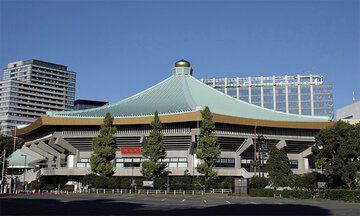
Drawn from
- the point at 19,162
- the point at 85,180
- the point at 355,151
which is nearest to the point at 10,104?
the point at 19,162

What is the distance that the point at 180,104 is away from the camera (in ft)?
250

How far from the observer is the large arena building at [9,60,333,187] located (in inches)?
2790

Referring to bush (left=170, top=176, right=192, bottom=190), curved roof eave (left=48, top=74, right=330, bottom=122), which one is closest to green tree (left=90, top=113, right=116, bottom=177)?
curved roof eave (left=48, top=74, right=330, bottom=122)

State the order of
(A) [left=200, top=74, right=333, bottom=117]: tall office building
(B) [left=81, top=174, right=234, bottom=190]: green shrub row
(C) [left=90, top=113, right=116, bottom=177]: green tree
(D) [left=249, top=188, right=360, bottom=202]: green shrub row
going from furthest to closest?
(A) [left=200, top=74, right=333, bottom=117]: tall office building
(C) [left=90, top=113, right=116, bottom=177]: green tree
(B) [left=81, top=174, right=234, bottom=190]: green shrub row
(D) [left=249, top=188, right=360, bottom=202]: green shrub row

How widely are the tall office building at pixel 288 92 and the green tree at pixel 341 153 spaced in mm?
88346

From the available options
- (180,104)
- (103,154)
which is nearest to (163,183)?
(103,154)

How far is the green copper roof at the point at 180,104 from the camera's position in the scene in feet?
246

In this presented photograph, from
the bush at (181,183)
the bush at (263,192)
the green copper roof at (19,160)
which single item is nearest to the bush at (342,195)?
the bush at (263,192)

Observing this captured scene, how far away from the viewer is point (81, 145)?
254 ft

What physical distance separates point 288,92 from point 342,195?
349 feet

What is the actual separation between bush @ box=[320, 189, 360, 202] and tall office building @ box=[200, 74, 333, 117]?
100 m

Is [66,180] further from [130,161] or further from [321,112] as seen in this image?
[321,112]

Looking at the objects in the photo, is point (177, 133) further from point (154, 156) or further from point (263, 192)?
point (263, 192)

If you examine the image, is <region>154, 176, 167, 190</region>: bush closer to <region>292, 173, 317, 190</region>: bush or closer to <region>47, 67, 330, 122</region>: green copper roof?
<region>47, 67, 330, 122</region>: green copper roof
